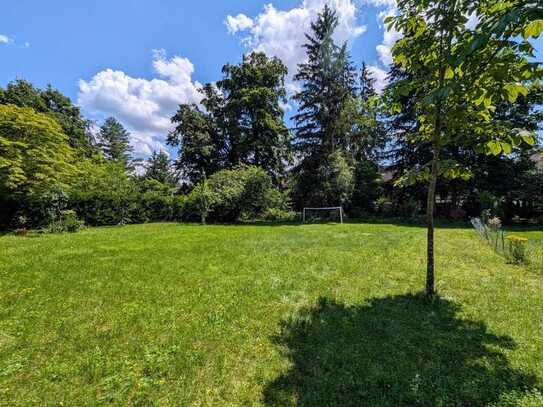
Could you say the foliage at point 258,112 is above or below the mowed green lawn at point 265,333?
above

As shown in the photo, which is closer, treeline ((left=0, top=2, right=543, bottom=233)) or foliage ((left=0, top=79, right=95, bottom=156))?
treeline ((left=0, top=2, right=543, bottom=233))

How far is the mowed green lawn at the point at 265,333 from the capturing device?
2.27m

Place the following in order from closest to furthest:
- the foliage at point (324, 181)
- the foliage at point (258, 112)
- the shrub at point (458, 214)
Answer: the foliage at point (324, 181) < the shrub at point (458, 214) < the foliage at point (258, 112)

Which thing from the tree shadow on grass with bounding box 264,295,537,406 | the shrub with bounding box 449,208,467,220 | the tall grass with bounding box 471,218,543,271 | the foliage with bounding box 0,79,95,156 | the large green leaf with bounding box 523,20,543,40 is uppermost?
the foliage with bounding box 0,79,95,156

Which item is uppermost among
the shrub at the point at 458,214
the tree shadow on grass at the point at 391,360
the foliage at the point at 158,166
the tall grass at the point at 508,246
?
the foliage at the point at 158,166

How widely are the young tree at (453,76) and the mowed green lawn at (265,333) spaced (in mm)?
1104

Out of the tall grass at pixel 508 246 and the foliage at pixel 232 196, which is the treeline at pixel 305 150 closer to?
the foliage at pixel 232 196

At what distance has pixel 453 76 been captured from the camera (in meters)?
3.35

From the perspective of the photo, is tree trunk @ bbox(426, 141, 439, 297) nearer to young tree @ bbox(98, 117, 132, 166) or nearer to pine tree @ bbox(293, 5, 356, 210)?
pine tree @ bbox(293, 5, 356, 210)

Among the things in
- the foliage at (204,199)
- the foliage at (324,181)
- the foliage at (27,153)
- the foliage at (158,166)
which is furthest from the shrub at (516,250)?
the foliage at (158,166)

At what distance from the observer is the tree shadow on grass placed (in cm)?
221

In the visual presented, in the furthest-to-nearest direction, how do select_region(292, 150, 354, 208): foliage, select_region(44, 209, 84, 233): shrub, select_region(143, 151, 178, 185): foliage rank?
select_region(143, 151, 178, 185): foliage, select_region(292, 150, 354, 208): foliage, select_region(44, 209, 84, 233): shrub

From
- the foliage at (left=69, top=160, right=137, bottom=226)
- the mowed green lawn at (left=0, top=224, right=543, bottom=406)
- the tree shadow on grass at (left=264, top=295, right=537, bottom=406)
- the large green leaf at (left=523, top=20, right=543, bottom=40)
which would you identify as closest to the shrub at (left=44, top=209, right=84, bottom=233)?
the foliage at (left=69, top=160, right=137, bottom=226)

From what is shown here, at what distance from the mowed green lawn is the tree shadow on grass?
0.05 feet
